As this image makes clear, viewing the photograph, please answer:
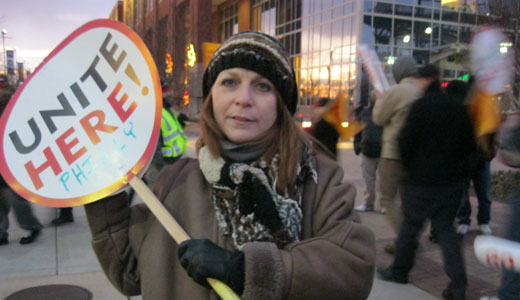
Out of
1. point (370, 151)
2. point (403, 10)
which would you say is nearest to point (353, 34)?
point (403, 10)

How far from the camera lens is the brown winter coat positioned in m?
1.25

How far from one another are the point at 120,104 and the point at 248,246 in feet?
2.20

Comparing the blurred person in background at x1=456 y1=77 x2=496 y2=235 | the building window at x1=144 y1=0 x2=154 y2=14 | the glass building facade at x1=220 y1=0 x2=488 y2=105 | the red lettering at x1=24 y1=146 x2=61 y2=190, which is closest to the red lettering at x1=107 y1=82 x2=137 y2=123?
the red lettering at x1=24 y1=146 x2=61 y2=190

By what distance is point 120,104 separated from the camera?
4.92 feet

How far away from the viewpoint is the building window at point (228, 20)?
35444mm

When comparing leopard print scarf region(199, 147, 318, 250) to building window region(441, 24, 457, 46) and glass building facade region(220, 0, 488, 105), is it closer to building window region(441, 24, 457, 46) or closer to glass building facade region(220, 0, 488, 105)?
glass building facade region(220, 0, 488, 105)

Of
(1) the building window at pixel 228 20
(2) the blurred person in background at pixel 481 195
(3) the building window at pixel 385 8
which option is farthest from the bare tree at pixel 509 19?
(1) the building window at pixel 228 20

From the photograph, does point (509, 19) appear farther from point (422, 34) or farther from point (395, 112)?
point (422, 34)

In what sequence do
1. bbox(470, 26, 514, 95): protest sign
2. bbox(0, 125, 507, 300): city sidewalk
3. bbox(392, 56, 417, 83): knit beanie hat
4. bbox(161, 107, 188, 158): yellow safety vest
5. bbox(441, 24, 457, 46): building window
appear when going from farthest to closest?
1. bbox(441, 24, 457, 46): building window
2. bbox(161, 107, 188, 158): yellow safety vest
3. bbox(392, 56, 417, 83): knit beanie hat
4. bbox(0, 125, 507, 300): city sidewalk
5. bbox(470, 26, 514, 95): protest sign

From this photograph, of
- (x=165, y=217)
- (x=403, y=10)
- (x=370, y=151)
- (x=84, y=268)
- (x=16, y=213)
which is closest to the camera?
(x=165, y=217)

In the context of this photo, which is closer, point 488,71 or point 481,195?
point 488,71

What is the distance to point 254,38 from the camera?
4.77 feet

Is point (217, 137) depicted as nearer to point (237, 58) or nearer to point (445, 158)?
point (237, 58)

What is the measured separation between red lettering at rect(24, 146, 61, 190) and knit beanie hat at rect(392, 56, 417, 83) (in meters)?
3.49
